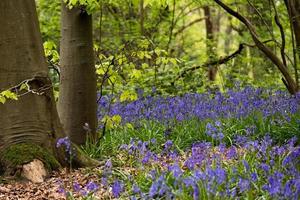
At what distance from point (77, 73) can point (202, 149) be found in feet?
6.27

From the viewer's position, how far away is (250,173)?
12.7ft

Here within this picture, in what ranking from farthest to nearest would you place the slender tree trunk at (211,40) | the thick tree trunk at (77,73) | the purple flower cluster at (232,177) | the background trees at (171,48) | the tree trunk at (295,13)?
the slender tree trunk at (211,40) < the background trees at (171,48) < the tree trunk at (295,13) < the thick tree trunk at (77,73) < the purple flower cluster at (232,177)

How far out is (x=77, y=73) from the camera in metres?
5.80

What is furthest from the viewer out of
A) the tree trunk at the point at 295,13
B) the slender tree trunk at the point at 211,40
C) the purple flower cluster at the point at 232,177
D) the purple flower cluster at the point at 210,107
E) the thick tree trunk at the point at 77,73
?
the slender tree trunk at the point at 211,40

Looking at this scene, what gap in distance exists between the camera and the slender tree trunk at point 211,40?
11405 mm

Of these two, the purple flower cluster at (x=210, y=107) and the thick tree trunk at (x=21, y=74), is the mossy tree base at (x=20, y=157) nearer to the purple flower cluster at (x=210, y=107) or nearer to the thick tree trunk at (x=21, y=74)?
the thick tree trunk at (x=21, y=74)

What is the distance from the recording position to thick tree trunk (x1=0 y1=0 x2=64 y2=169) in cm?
465

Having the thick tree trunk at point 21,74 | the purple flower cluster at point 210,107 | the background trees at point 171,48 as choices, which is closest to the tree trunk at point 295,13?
the background trees at point 171,48

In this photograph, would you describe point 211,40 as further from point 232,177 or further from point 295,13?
point 232,177

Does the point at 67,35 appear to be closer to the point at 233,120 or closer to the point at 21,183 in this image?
the point at 21,183

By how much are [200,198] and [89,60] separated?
297cm

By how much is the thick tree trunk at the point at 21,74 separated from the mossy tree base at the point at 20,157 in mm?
54

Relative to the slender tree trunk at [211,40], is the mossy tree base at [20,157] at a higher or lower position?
lower

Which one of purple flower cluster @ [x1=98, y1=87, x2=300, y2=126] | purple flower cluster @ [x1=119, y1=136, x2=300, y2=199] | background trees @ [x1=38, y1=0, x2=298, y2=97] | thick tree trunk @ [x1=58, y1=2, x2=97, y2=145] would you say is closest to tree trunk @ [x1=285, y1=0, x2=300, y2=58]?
background trees @ [x1=38, y1=0, x2=298, y2=97]
